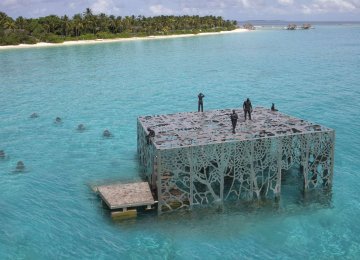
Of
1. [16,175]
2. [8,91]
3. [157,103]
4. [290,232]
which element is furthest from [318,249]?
[8,91]

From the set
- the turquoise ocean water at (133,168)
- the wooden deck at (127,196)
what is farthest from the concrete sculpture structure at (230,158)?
the turquoise ocean water at (133,168)

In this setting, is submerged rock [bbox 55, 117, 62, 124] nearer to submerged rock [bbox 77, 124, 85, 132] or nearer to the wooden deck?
submerged rock [bbox 77, 124, 85, 132]

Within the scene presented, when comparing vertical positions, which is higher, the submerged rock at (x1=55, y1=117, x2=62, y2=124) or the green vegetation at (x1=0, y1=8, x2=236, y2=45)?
the green vegetation at (x1=0, y1=8, x2=236, y2=45)

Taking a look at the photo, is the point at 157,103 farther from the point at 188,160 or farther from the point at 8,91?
the point at 188,160

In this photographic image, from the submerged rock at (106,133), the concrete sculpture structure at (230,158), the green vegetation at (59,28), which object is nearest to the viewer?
the concrete sculpture structure at (230,158)

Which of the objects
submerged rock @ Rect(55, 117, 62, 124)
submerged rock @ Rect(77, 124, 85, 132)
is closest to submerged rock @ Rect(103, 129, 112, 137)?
submerged rock @ Rect(77, 124, 85, 132)

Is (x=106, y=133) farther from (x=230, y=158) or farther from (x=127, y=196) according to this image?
(x=230, y=158)

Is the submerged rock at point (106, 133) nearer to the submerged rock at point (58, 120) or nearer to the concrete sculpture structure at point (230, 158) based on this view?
the submerged rock at point (58, 120)
